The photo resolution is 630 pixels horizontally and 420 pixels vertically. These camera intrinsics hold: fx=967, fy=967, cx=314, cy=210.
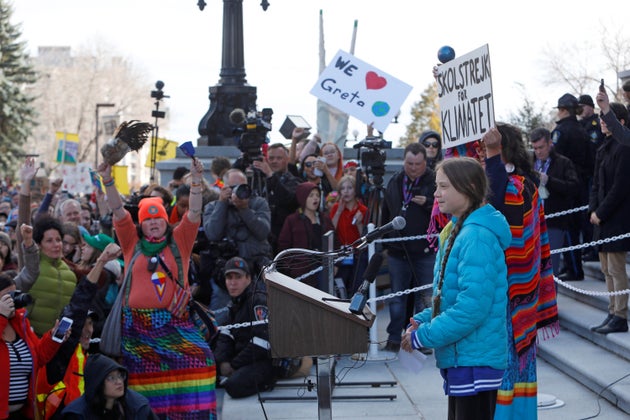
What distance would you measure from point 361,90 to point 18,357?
591 cm

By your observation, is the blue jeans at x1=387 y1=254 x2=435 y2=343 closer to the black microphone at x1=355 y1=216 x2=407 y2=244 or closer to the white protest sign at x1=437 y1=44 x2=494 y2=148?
the white protest sign at x1=437 y1=44 x2=494 y2=148

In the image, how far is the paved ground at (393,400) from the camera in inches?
297

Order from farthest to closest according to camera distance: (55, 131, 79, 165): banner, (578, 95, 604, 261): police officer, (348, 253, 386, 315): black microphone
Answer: (55, 131, 79, 165): banner < (578, 95, 604, 261): police officer < (348, 253, 386, 315): black microphone

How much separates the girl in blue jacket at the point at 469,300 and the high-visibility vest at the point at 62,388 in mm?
3353

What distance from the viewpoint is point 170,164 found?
48.6ft

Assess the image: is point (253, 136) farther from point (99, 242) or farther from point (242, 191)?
point (99, 242)

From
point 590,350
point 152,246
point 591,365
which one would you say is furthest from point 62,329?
point 590,350

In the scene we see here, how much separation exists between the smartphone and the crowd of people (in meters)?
0.02

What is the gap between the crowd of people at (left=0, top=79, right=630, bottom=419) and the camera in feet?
15.7

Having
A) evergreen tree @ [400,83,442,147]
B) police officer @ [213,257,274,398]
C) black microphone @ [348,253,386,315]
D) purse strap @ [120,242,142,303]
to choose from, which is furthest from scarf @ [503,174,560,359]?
evergreen tree @ [400,83,442,147]

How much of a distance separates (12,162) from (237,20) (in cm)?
3724

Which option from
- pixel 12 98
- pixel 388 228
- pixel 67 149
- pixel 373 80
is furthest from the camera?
pixel 12 98

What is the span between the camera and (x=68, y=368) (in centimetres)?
726

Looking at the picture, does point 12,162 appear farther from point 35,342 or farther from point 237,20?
point 35,342
